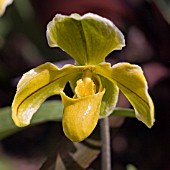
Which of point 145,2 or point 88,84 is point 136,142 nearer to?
point 145,2

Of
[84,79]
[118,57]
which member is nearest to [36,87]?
[84,79]

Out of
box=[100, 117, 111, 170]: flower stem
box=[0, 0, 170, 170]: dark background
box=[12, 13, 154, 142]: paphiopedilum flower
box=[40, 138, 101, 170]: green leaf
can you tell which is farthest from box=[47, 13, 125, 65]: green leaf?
box=[0, 0, 170, 170]: dark background

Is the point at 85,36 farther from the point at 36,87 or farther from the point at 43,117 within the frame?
the point at 43,117

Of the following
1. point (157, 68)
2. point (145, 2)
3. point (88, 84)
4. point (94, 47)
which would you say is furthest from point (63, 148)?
point (145, 2)

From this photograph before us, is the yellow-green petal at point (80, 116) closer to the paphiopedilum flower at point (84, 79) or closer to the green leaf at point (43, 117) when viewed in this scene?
the paphiopedilum flower at point (84, 79)

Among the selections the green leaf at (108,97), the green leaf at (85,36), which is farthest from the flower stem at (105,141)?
the green leaf at (85,36)

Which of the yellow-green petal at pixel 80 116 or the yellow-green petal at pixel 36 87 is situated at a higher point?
the yellow-green petal at pixel 36 87
